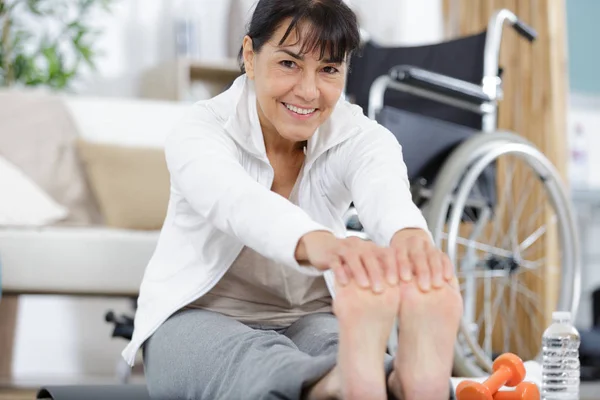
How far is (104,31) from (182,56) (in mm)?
384

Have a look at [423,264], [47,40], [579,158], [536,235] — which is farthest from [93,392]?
[579,158]

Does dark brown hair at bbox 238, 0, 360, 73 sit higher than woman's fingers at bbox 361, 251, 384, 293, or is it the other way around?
dark brown hair at bbox 238, 0, 360, 73

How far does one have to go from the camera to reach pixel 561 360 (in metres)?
1.77

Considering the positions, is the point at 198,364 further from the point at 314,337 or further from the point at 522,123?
the point at 522,123

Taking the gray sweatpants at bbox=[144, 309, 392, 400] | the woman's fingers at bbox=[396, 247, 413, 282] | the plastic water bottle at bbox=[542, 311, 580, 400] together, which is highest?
the woman's fingers at bbox=[396, 247, 413, 282]

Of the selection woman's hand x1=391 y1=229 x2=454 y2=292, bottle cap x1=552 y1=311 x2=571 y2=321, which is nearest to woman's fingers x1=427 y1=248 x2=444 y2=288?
woman's hand x1=391 y1=229 x2=454 y2=292

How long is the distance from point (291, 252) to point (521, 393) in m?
0.59

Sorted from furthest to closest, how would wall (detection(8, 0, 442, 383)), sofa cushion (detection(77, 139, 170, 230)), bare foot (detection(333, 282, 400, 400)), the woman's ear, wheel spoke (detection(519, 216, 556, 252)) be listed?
1. wall (detection(8, 0, 442, 383))
2. wheel spoke (detection(519, 216, 556, 252))
3. sofa cushion (detection(77, 139, 170, 230))
4. the woman's ear
5. bare foot (detection(333, 282, 400, 400))

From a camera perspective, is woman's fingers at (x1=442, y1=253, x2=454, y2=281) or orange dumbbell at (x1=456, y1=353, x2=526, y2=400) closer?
woman's fingers at (x1=442, y1=253, x2=454, y2=281)

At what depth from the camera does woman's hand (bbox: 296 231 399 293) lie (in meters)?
1.11

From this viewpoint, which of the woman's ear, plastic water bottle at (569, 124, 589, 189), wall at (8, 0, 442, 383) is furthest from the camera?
plastic water bottle at (569, 124, 589, 189)

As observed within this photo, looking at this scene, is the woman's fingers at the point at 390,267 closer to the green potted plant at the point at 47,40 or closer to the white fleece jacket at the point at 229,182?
the white fleece jacket at the point at 229,182

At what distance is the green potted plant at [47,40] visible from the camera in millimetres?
3627

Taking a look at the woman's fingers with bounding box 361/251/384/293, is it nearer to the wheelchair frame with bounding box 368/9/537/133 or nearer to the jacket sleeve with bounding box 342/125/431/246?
the jacket sleeve with bounding box 342/125/431/246
